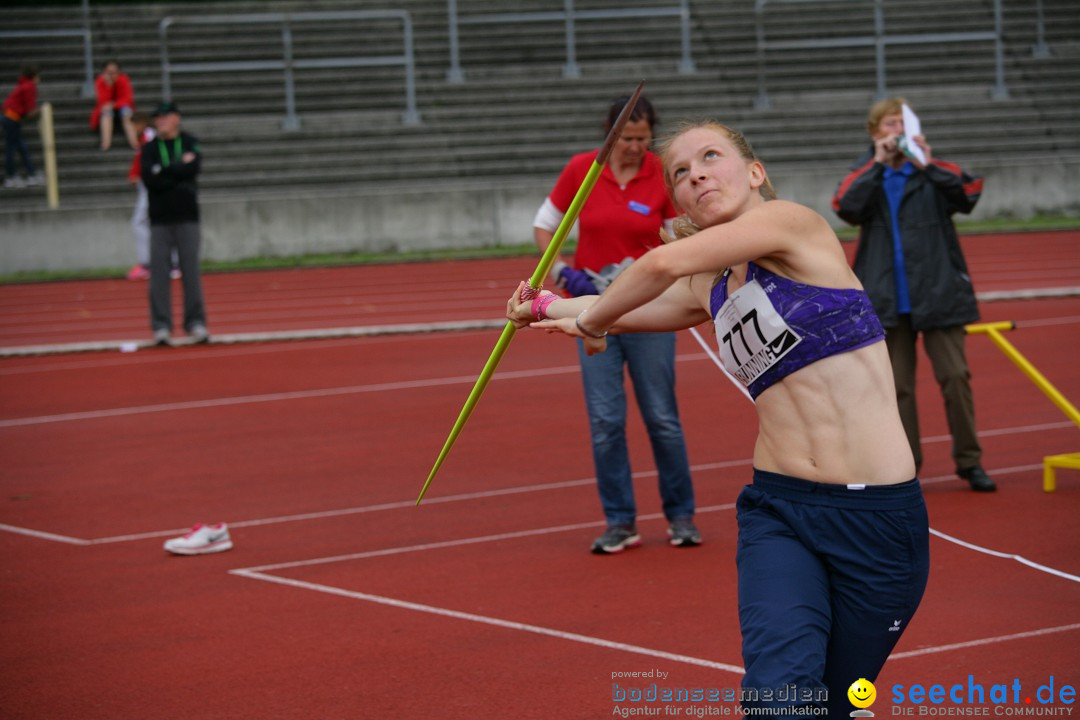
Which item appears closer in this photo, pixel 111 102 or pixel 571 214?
pixel 571 214

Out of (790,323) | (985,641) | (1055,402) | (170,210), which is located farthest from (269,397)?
(790,323)

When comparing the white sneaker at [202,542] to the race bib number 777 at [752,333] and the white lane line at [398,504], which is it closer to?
the white lane line at [398,504]

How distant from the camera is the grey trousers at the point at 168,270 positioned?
46.9ft

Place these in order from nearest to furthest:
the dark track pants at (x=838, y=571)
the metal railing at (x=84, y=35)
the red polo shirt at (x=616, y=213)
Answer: the dark track pants at (x=838, y=571) < the red polo shirt at (x=616, y=213) < the metal railing at (x=84, y=35)

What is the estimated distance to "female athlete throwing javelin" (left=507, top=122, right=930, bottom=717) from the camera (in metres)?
3.54

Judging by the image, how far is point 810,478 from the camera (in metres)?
3.65

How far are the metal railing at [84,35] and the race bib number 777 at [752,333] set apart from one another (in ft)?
81.7

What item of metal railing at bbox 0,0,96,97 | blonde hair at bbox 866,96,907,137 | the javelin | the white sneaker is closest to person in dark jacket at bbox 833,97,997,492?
blonde hair at bbox 866,96,907,137

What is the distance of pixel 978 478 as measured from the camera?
7.92 m

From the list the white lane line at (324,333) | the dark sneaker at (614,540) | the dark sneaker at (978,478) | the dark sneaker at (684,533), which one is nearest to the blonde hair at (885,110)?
the dark sneaker at (978,478)

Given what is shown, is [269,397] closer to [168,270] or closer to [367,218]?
[168,270]

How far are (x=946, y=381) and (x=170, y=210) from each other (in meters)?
9.07

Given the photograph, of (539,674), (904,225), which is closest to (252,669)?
(539,674)

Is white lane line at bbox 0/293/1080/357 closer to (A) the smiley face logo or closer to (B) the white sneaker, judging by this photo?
(B) the white sneaker
